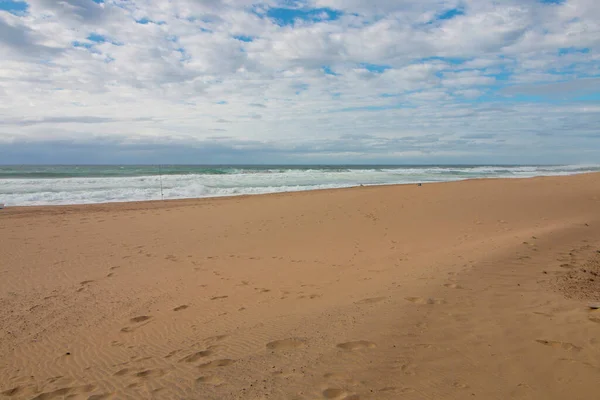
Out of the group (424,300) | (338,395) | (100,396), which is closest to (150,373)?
(100,396)

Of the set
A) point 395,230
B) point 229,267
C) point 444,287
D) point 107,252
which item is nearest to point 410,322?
point 444,287

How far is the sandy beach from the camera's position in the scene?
315 cm

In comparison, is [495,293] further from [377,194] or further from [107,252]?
[377,194]

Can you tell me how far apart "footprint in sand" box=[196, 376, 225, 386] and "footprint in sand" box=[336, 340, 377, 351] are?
113 centimetres

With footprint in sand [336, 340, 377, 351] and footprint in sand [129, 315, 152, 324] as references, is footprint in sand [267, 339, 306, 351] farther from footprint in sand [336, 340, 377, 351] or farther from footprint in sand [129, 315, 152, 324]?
footprint in sand [129, 315, 152, 324]

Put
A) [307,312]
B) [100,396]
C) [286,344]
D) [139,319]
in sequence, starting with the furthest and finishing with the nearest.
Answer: [139,319]
[307,312]
[286,344]
[100,396]

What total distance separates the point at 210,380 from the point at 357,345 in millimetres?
1368

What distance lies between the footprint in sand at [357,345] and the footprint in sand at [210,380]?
3.72 feet

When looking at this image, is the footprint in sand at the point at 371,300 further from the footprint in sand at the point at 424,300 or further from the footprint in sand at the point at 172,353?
the footprint in sand at the point at 172,353

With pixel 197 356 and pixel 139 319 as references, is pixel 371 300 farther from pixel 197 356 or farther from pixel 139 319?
pixel 139 319

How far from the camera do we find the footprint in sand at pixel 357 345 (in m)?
3.59

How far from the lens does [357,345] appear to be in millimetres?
3646

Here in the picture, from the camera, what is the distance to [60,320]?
4910mm

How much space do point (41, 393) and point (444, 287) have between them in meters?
4.55
